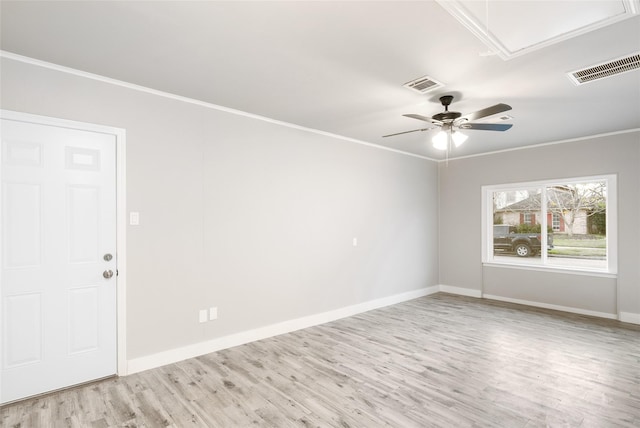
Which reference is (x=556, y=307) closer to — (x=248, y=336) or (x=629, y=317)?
(x=629, y=317)

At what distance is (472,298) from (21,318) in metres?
6.43

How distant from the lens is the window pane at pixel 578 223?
17.1 feet

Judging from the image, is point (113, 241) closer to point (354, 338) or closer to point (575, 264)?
point (354, 338)

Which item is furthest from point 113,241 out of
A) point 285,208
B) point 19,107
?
point 285,208

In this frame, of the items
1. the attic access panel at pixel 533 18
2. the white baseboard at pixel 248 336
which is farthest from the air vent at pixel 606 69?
the white baseboard at pixel 248 336

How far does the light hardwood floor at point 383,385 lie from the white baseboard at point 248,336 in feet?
0.33

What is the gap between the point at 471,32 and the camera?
2.25 metres

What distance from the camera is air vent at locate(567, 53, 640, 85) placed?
2.68 m

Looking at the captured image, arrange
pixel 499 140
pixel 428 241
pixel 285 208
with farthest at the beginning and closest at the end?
pixel 428 241 < pixel 499 140 < pixel 285 208

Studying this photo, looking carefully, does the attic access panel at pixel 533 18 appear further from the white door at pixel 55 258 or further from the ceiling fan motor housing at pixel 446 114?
the white door at pixel 55 258

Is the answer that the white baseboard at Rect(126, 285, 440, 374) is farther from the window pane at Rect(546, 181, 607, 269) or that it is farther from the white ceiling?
the window pane at Rect(546, 181, 607, 269)

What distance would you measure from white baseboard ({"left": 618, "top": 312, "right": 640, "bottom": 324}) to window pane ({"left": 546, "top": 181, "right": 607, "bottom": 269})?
72 centimetres

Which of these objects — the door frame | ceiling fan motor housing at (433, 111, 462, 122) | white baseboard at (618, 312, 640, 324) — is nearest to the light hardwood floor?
the door frame

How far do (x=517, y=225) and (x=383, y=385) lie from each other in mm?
4574
